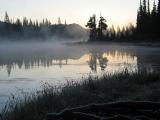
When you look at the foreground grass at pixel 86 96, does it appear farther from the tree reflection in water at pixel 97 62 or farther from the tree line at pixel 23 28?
the tree line at pixel 23 28

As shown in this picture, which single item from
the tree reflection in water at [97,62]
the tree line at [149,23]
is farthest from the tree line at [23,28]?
the tree reflection in water at [97,62]

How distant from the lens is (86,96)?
12352mm

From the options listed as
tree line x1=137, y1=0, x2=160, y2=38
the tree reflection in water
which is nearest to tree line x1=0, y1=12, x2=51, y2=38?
tree line x1=137, y1=0, x2=160, y2=38

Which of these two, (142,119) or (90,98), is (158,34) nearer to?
(90,98)

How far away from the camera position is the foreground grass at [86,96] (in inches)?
414

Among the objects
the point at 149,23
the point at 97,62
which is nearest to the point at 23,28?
the point at 149,23

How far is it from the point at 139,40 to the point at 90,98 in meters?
60.9

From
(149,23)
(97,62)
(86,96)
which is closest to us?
(86,96)

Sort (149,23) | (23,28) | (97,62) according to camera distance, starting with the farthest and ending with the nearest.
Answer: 1. (23,28)
2. (149,23)
3. (97,62)

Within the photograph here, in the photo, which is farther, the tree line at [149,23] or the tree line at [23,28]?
the tree line at [23,28]

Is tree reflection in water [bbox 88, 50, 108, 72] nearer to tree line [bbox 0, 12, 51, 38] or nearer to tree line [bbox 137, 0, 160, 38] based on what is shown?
tree line [bbox 137, 0, 160, 38]

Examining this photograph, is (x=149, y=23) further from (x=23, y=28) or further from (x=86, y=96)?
(x=23, y=28)

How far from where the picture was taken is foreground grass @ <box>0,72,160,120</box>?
34.5 feet

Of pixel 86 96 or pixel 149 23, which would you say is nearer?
pixel 86 96
